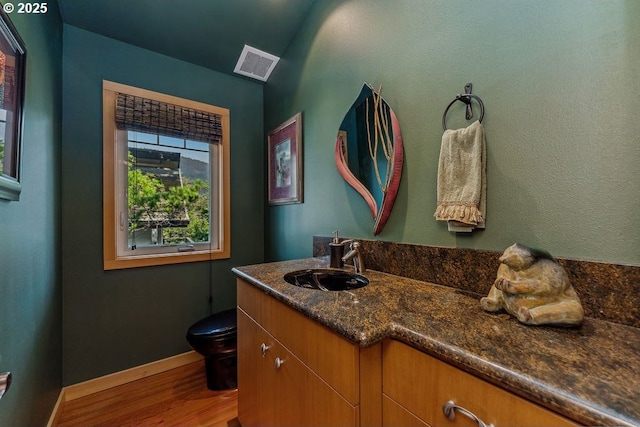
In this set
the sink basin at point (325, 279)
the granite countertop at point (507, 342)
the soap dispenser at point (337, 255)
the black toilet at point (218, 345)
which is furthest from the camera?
the black toilet at point (218, 345)

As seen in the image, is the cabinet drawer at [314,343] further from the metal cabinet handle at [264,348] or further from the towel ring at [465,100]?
the towel ring at [465,100]

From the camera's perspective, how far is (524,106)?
2.59 ft

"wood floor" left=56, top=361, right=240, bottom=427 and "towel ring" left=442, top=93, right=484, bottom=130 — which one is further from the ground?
"towel ring" left=442, top=93, right=484, bottom=130

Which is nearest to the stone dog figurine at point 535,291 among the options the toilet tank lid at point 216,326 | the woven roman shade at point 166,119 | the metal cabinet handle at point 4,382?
the metal cabinet handle at point 4,382

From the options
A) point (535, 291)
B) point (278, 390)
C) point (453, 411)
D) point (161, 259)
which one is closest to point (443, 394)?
point (453, 411)

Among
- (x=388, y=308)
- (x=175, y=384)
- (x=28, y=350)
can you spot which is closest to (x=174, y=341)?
(x=175, y=384)

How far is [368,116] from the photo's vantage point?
1304mm

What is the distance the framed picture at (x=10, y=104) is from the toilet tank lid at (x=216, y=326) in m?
1.09

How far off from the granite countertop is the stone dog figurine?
28 millimetres

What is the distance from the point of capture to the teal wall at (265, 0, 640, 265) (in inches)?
25.3

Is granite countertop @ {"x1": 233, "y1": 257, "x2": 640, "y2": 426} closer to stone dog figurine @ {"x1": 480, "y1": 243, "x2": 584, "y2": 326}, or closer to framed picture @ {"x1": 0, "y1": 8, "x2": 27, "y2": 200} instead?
stone dog figurine @ {"x1": 480, "y1": 243, "x2": 584, "y2": 326}

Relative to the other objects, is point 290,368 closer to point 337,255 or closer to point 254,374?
point 254,374

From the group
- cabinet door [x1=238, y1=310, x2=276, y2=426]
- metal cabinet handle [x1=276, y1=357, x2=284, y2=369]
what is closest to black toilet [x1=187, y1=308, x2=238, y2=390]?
cabinet door [x1=238, y1=310, x2=276, y2=426]

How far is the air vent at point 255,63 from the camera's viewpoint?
198cm
